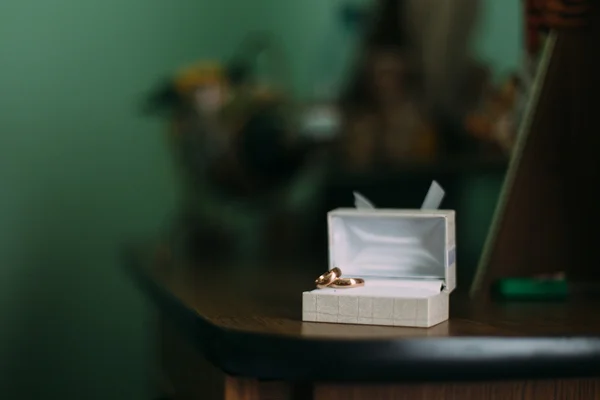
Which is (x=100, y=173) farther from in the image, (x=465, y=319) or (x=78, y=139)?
(x=465, y=319)

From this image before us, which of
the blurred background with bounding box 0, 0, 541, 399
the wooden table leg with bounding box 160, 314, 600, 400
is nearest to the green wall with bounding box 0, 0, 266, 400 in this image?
the blurred background with bounding box 0, 0, 541, 399

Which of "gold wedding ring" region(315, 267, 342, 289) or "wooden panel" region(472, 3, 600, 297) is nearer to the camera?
"gold wedding ring" region(315, 267, 342, 289)

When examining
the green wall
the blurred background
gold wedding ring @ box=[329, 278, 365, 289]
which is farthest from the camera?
the green wall

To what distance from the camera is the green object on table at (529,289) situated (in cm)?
96

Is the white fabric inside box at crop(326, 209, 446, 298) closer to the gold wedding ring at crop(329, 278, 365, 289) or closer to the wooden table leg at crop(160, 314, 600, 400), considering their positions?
the gold wedding ring at crop(329, 278, 365, 289)

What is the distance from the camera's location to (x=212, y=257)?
1.60m

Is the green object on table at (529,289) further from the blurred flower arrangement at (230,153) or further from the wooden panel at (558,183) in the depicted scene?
the blurred flower arrangement at (230,153)

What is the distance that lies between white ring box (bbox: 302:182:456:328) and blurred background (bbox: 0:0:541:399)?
61 centimetres

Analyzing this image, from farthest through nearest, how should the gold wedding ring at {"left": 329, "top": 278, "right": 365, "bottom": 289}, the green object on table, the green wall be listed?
the green wall < the green object on table < the gold wedding ring at {"left": 329, "top": 278, "right": 365, "bottom": 289}

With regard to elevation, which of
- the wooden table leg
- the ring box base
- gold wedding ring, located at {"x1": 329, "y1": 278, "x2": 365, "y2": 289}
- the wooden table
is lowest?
the wooden table leg

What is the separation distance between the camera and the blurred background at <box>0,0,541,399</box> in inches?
62.6

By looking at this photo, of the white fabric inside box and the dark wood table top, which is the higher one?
the white fabric inside box

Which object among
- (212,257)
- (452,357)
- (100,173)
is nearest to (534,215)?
(452,357)

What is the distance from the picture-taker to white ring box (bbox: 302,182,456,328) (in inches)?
29.7
